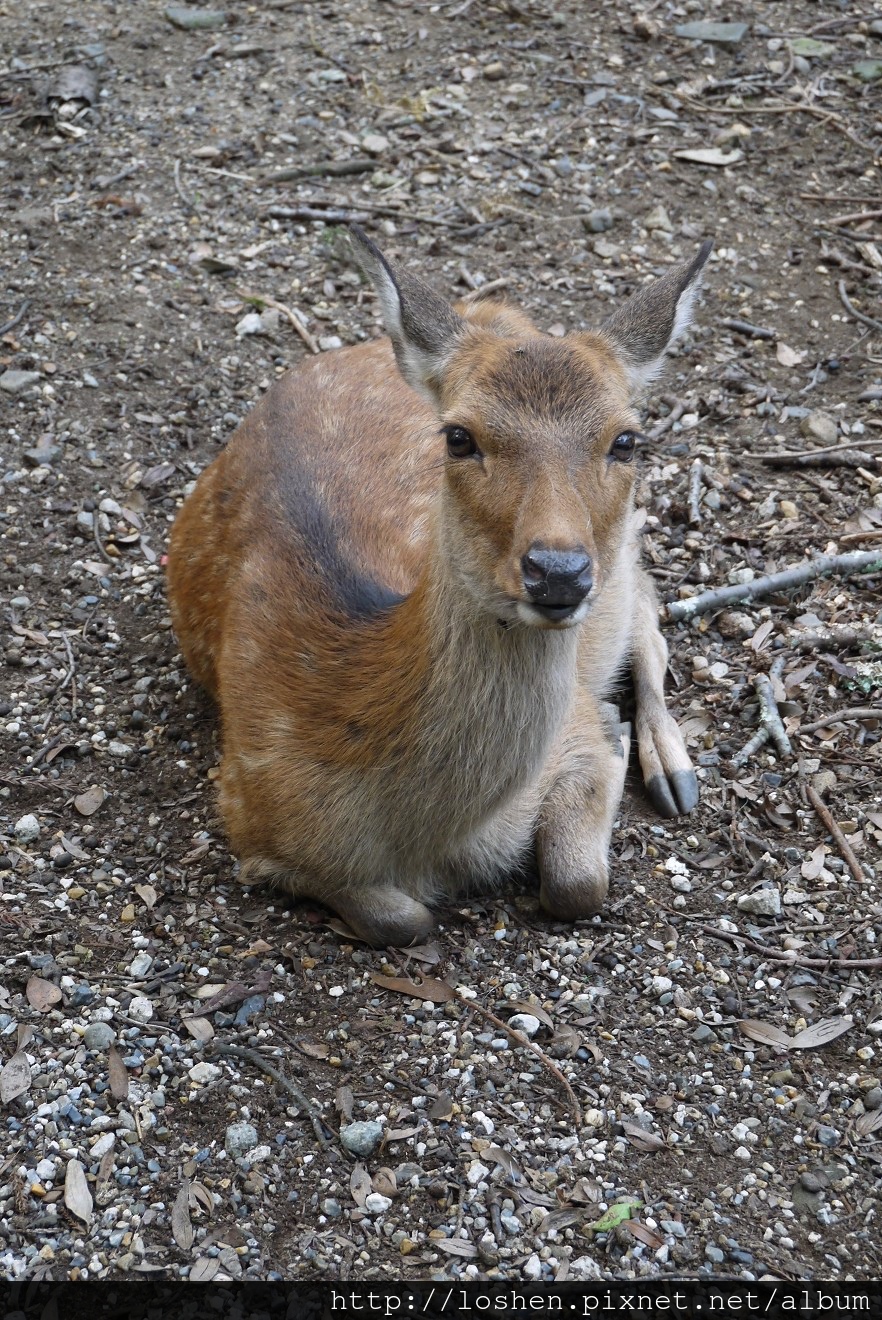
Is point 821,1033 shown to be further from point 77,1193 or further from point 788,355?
point 788,355

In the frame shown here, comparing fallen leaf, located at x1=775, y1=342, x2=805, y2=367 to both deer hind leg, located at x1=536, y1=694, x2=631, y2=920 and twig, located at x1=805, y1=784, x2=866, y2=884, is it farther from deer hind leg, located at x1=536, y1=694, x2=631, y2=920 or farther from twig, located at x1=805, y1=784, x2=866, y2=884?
twig, located at x1=805, y1=784, x2=866, y2=884

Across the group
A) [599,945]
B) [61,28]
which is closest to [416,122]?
[61,28]

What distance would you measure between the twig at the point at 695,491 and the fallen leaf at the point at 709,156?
2.75m

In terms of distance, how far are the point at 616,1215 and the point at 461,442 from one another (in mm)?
2324

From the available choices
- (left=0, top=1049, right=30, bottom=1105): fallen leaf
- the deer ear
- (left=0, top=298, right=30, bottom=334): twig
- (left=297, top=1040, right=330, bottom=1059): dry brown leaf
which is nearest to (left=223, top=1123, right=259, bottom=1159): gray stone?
(left=297, top=1040, right=330, bottom=1059): dry brown leaf

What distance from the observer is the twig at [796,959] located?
15.9 ft

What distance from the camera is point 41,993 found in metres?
4.69

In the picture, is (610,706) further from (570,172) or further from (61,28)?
(61,28)

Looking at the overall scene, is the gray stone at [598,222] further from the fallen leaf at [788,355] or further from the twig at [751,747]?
the twig at [751,747]

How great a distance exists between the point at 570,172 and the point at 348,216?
1.43m

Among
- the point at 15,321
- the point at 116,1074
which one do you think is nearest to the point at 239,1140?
the point at 116,1074

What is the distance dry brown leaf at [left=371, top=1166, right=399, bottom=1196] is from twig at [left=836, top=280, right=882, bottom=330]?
5398mm

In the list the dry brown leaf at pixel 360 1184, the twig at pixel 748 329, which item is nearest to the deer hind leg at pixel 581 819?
the dry brown leaf at pixel 360 1184

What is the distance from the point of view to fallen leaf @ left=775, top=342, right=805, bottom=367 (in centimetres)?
754
